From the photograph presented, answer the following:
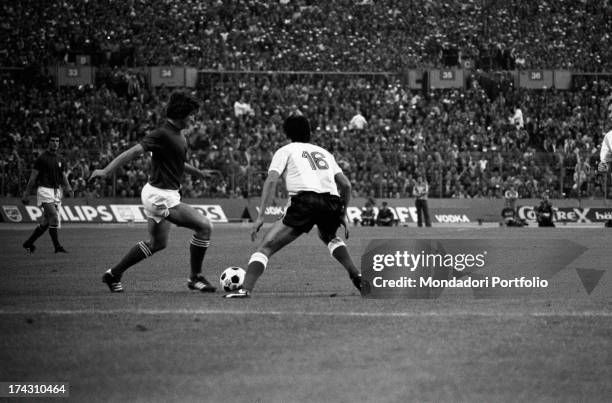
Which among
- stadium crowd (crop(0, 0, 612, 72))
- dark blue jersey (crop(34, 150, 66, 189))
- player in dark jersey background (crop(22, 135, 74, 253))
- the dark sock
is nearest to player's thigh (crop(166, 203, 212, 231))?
the dark sock

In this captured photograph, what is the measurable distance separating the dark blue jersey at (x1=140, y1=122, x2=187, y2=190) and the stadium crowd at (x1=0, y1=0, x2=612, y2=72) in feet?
115

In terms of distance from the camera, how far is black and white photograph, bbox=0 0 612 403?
640 cm

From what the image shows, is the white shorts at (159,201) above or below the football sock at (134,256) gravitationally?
above

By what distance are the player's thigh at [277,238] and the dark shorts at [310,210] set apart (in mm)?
56

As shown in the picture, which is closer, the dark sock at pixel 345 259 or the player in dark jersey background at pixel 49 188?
the dark sock at pixel 345 259

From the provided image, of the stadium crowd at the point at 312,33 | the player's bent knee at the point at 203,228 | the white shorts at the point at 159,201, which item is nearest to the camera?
the white shorts at the point at 159,201

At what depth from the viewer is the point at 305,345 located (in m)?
6.98

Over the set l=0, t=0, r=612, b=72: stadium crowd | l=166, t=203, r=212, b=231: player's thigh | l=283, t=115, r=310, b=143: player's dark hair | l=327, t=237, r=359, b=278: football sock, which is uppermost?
l=0, t=0, r=612, b=72: stadium crowd

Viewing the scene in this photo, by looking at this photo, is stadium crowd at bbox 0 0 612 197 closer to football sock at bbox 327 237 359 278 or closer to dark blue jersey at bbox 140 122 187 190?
dark blue jersey at bbox 140 122 187 190

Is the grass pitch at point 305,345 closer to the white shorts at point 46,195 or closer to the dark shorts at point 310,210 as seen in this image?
the dark shorts at point 310,210

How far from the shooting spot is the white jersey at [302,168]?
33.8 feet

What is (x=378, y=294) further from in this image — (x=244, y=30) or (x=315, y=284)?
(x=244, y=30)

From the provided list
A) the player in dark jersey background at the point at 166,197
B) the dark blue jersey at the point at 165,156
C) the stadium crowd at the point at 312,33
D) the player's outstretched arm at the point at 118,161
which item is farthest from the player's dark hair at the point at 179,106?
the stadium crowd at the point at 312,33

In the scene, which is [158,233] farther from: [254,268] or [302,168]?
[302,168]
